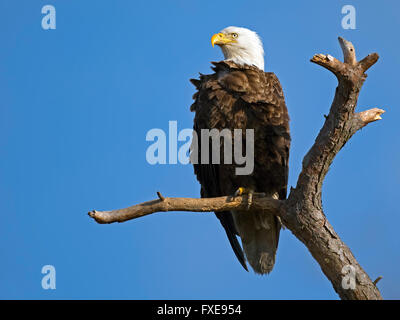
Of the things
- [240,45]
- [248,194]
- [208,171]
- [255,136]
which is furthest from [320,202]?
[240,45]

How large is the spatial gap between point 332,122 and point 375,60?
0.62 m

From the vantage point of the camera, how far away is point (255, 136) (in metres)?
5.91

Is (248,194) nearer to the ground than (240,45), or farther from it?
nearer to the ground

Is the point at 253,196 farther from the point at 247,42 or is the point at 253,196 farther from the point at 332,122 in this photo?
the point at 247,42

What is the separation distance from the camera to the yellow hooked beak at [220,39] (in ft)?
22.5

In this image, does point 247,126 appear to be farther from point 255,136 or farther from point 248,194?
point 248,194

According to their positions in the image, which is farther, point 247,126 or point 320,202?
point 247,126

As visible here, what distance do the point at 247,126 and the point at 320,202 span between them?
1171mm

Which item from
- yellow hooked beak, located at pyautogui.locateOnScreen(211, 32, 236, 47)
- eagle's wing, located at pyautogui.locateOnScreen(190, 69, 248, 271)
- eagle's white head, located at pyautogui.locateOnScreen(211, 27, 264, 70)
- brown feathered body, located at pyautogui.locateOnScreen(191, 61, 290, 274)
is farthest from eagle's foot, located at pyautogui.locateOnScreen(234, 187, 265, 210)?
yellow hooked beak, located at pyautogui.locateOnScreen(211, 32, 236, 47)

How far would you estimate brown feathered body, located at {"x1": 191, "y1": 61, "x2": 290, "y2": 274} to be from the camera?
5902 mm

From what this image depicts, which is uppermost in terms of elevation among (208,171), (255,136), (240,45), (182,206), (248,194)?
(240,45)

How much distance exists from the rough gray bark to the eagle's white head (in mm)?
1842

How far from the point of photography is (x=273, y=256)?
657cm
